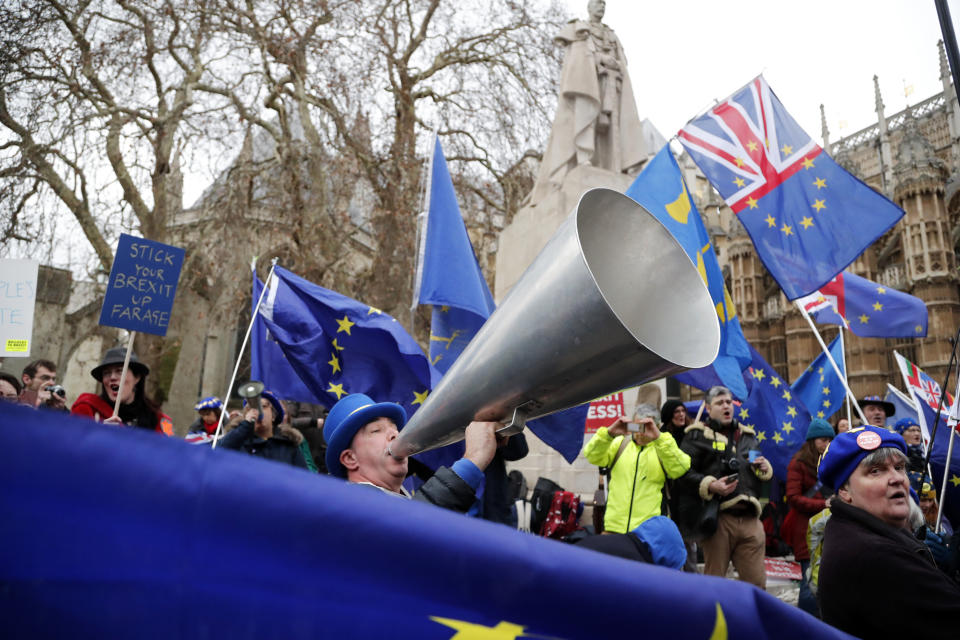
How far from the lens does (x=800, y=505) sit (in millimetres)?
5562

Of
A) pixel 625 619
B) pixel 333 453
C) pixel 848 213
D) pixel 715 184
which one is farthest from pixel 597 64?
pixel 625 619

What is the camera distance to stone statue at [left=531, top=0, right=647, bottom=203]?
28.5 ft

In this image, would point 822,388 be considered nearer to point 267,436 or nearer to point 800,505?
point 800,505

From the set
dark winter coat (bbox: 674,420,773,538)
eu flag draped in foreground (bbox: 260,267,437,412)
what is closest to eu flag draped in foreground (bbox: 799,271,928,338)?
dark winter coat (bbox: 674,420,773,538)

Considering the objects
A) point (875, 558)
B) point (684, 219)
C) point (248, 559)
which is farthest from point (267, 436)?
point (248, 559)

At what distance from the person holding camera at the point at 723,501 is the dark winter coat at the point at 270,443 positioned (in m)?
2.83

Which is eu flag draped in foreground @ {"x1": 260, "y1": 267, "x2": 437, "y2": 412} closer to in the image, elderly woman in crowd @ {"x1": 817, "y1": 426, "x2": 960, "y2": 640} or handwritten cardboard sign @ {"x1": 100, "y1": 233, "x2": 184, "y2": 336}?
handwritten cardboard sign @ {"x1": 100, "y1": 233, "x2": 184, "y2": 336}

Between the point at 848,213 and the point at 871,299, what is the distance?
103 inches

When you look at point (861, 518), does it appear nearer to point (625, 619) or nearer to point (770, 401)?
point (625, 619)

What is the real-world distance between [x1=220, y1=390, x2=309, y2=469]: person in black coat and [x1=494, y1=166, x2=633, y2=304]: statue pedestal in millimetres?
3108

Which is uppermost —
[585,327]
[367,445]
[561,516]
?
[585,327]

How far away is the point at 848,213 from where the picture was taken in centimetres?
648

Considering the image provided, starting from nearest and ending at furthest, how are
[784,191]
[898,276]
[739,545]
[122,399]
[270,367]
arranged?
[122,399] < [739,545] < [270,367] < [784,191] < [898,276]

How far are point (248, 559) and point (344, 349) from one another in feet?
16.6
